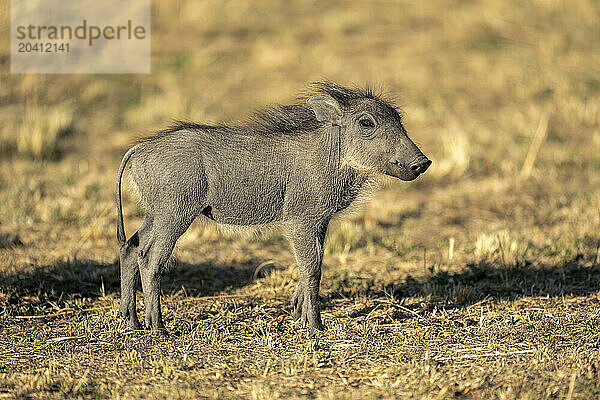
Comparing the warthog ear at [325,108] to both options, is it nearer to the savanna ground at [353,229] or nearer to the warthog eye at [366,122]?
the warthog eye at [366,122]

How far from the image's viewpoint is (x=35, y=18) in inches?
565

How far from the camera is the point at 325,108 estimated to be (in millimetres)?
5820

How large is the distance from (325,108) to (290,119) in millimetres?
359

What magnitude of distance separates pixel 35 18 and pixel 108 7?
1.75 m

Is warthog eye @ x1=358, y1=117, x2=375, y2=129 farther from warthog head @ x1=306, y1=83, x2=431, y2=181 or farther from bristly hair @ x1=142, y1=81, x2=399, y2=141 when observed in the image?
bristly hair @ x1=142, y1=81, x2=399, y2=141

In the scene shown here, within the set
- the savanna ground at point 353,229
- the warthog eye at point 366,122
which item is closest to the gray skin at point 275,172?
the warthog eye at point 366,122

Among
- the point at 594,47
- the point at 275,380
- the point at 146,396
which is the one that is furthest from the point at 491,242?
the point at 594,47

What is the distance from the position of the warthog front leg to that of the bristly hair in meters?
0.74

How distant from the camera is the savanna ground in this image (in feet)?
17.1

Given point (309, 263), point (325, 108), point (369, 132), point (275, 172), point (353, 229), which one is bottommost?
point (353, 229)

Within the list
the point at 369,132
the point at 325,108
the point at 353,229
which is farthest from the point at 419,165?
the point at 353,229

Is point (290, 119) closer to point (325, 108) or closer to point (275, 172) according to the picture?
point (325, 108)

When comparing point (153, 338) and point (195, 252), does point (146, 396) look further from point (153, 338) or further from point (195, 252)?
point (195, 252)

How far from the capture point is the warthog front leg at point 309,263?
19.1 feet
